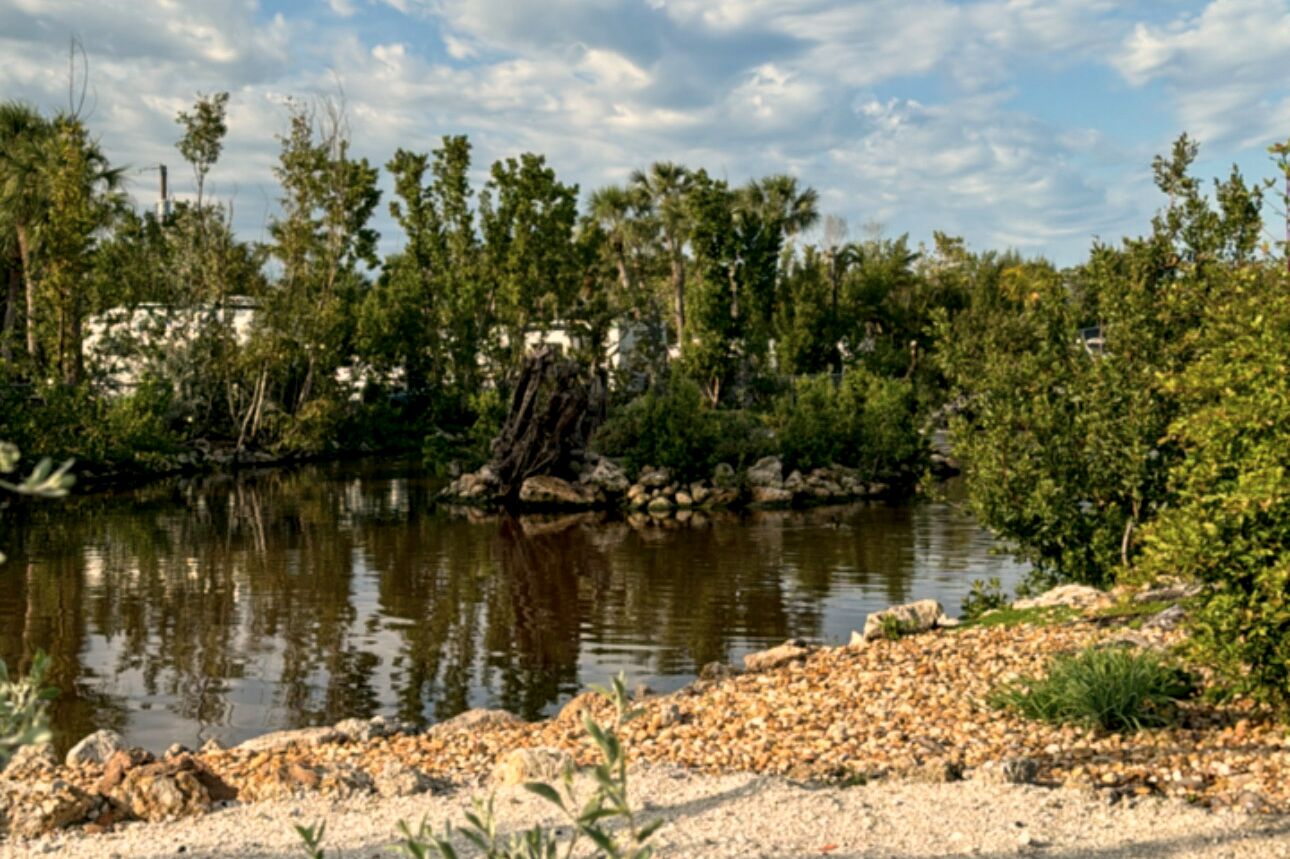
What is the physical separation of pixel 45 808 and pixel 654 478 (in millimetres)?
20625

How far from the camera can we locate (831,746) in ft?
24.0

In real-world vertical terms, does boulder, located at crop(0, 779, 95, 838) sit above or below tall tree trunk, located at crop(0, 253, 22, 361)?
below

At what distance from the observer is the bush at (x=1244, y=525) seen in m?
6.39

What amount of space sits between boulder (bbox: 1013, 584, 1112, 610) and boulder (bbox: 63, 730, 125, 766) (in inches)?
292

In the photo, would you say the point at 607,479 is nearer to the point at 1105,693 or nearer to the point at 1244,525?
the point at 1105,693

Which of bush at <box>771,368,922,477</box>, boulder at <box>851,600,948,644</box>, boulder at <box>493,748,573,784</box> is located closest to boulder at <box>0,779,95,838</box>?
boulder at <box>493,748,573,784</box>

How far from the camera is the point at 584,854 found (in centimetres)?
519

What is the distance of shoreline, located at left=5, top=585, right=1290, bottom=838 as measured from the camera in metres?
6.38

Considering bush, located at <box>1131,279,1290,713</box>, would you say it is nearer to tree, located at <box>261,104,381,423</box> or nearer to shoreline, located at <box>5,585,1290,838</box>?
shoreline, located at <box>5,585,1290,838</box>

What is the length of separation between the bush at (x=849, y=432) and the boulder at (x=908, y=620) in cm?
1734

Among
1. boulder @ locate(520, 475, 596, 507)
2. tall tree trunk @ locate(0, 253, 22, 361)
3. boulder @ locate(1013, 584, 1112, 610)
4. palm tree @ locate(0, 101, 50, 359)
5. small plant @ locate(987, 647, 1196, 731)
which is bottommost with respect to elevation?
small plant @ locate(987, 647, 1196, 731)

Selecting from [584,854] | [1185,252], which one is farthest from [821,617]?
[584,854]

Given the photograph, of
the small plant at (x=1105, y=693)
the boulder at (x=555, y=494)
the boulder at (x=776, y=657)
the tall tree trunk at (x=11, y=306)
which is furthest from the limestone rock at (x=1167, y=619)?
the tall tree trunk at (x=11, y=306)

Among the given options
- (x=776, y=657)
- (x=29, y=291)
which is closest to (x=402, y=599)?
(x=776, y=657)
